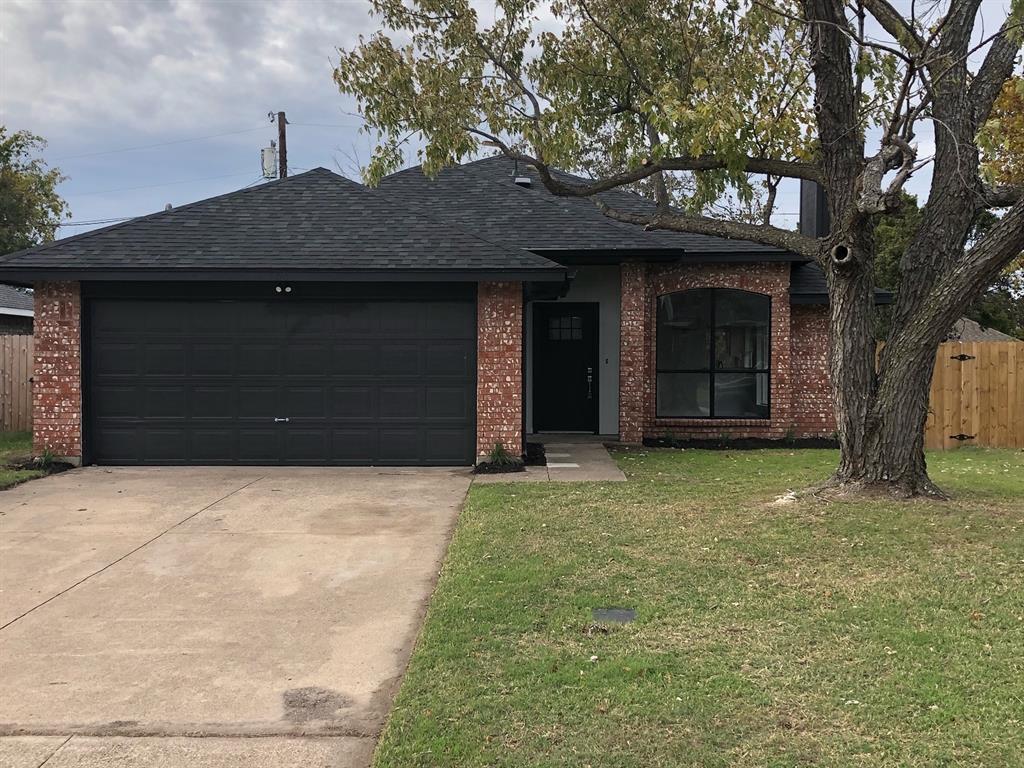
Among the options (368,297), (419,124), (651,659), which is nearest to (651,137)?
(419,124)

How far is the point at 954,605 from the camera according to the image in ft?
16.9

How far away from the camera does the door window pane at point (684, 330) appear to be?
14406mm

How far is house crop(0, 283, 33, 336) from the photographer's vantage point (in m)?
22.1

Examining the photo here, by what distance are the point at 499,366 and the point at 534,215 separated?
4.41 meters

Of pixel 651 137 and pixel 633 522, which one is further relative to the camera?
pixel 651 137

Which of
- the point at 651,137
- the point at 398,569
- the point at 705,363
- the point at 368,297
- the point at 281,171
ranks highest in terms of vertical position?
the point at 281,171

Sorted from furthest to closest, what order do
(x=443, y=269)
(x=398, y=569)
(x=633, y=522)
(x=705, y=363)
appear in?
(x=705, y=363), (x=443, y=269), (x=633, y=522), (x=398, y=569)

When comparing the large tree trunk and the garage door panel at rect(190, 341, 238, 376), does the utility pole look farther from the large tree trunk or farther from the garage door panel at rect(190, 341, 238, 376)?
the large tree trunk

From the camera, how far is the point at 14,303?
22.7 meters

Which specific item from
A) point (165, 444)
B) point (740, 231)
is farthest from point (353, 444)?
point (740, 231)

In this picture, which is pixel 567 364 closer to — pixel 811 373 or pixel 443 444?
pixel 443 444

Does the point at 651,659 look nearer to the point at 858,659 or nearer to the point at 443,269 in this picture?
the point at 858,659

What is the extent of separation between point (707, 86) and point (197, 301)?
24.3 ft

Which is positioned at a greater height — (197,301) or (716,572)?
(197,301)
